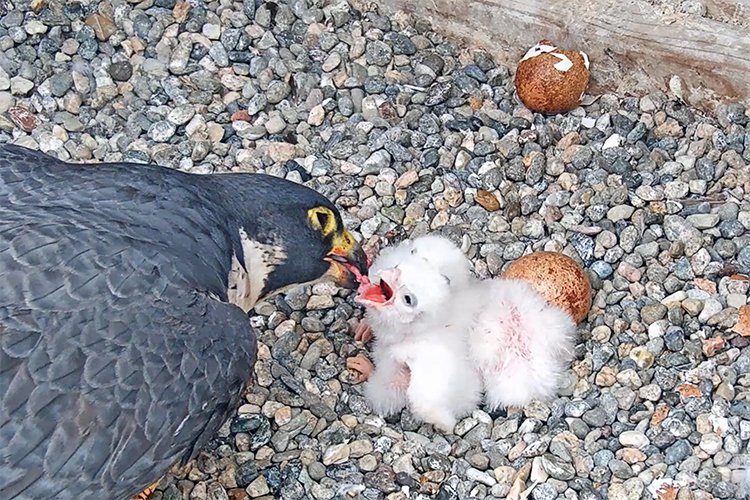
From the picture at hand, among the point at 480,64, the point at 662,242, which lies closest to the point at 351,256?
the point at 662,242

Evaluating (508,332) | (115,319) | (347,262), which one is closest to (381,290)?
(347,262)

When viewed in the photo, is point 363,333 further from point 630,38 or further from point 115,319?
point 630,38

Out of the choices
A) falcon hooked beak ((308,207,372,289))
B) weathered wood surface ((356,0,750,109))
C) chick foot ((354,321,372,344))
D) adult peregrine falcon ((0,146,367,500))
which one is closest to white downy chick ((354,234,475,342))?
chick foot ((354,321,372,344))

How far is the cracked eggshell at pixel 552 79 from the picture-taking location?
4.03m

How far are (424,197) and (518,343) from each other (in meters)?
0.75

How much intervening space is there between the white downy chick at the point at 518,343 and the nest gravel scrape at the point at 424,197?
7 centimetres

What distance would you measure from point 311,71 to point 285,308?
1120mm

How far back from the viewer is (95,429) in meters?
2.50

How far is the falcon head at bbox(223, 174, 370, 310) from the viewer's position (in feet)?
10.1

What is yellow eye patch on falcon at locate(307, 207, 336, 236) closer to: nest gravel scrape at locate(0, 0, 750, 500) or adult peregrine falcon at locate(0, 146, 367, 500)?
adult peregrine falcon at locate(0, 146, 367, 500)

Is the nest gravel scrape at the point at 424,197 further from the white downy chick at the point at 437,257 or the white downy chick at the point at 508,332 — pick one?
the white downy chick at the point at 437,257

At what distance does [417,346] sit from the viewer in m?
3.37

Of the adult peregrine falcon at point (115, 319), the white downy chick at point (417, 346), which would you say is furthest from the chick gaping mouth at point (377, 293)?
the adult peregrine falcon at point (115, 319)

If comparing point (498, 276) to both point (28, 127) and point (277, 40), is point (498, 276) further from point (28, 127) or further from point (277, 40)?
point (28, 127)
